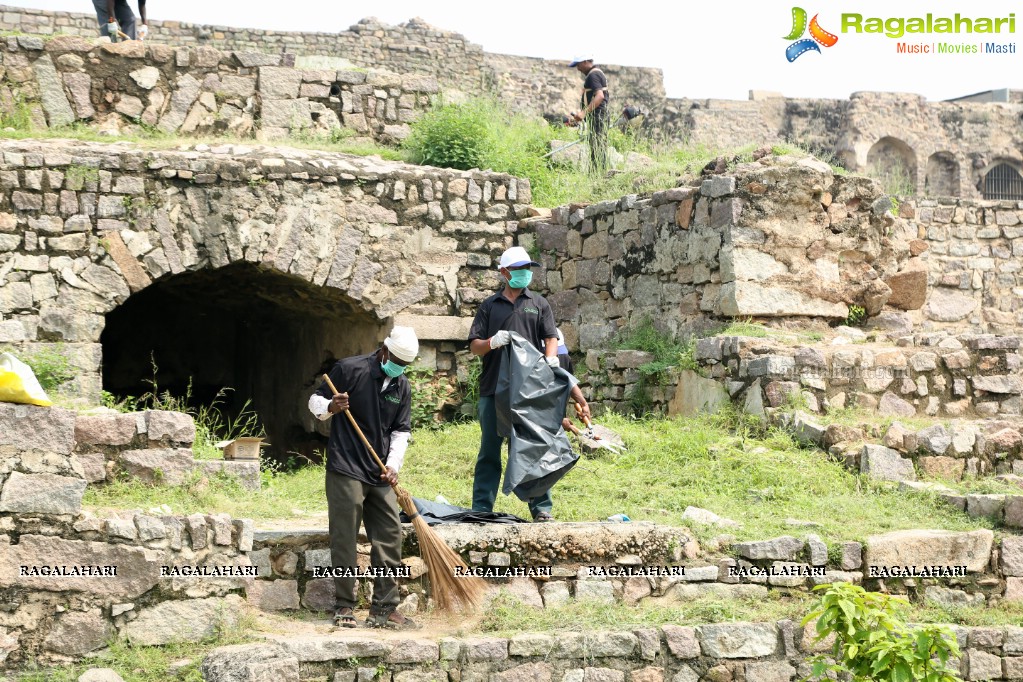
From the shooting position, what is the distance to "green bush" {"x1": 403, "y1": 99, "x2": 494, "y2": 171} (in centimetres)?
1056

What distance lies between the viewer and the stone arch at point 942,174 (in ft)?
64.6

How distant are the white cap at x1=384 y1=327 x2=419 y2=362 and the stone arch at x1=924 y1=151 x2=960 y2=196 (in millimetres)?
15514

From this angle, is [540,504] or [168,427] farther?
[168,427]

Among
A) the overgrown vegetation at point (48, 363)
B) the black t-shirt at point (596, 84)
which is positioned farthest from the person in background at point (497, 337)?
the black t-shirt at point (596, 84)

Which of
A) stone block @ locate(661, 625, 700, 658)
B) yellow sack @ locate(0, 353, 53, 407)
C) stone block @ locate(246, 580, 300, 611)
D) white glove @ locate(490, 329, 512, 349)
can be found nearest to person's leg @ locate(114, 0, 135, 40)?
white glove @ locate(490, 329, 512, 349)

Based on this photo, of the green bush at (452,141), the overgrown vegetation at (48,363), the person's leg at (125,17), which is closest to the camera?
the overgrown vegetation at (48,363)

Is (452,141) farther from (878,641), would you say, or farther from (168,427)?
(878,641)

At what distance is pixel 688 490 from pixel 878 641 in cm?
218

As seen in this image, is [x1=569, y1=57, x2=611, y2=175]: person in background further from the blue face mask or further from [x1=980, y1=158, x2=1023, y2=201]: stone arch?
[x1=980, y1=158, x2=1023, y2=201]: stone arch

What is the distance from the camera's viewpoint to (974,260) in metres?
12.0

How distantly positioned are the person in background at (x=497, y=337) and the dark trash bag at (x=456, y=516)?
301 millimetres

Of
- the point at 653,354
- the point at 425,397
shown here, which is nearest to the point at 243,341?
the point at 425,397

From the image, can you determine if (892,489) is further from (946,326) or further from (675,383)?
(946,326)

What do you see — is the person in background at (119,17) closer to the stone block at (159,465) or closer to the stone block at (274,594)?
the stone block at (159,465)
